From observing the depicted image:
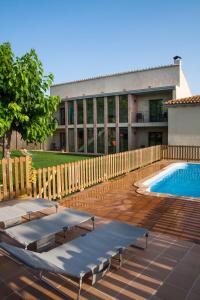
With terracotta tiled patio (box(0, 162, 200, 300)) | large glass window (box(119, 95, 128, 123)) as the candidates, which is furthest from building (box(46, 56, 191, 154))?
terracotta tiled patio (box(0, 162, 200, 300))

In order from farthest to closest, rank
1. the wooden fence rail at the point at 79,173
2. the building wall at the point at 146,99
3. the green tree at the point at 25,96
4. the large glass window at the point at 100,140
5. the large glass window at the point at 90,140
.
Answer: the large glass window at the point at 90,140
the large glass window at the point at 100,140
the building wall at the point at 146,99
the wooden fence rail at the point at 79,173
the green tree at the point at 25,96

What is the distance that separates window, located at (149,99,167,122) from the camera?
24.3 metres

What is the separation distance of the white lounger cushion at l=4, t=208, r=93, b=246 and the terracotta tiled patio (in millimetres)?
408

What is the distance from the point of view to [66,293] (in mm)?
3641

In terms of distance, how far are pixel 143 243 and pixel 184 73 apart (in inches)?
948

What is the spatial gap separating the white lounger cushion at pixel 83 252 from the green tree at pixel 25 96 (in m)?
5.25

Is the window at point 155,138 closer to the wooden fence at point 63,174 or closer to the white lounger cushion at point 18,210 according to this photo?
the wooden fence at point 63,174

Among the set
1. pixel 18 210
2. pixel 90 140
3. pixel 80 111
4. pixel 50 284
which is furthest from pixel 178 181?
pixel 80 111

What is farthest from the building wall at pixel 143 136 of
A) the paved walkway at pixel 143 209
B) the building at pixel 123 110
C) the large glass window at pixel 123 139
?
the paved walkway at pixel 143 209

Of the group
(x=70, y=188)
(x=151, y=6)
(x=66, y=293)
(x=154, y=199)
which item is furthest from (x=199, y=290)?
(x=151, y=6)

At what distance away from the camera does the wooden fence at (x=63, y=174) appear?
801 cm

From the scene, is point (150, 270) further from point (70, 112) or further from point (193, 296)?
point (70, 112)

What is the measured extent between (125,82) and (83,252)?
24985mm

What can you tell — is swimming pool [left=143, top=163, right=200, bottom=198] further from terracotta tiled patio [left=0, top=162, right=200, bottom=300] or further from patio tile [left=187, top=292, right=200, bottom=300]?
patio tile [left=187, top=292, right=200, bottom=300]
